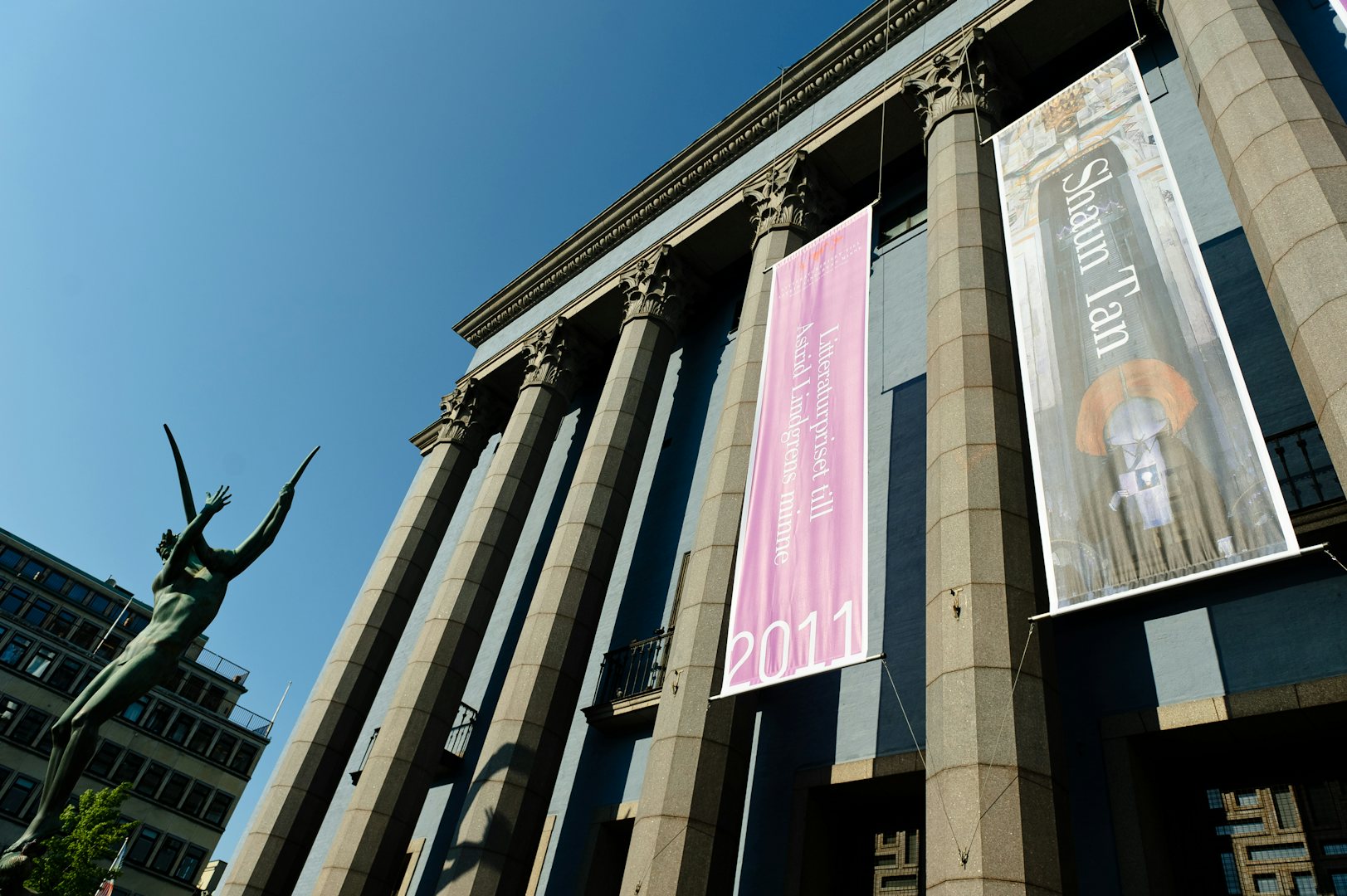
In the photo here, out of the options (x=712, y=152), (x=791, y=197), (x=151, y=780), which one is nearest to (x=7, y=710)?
(x=151, y=780)

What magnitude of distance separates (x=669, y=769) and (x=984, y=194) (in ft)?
36.6

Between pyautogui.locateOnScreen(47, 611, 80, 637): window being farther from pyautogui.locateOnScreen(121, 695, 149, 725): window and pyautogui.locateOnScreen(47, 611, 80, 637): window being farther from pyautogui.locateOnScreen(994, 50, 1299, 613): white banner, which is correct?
pyautogui.locateOnScreen(994, 50, 1299, 613): white banner

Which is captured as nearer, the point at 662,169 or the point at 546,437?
the point at 546,437

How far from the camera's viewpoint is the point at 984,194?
15266 millimetres

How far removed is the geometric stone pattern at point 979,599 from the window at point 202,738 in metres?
74.4

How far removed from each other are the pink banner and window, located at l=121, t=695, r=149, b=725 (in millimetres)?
67361

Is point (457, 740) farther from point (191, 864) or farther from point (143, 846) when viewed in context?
point (191, 864)

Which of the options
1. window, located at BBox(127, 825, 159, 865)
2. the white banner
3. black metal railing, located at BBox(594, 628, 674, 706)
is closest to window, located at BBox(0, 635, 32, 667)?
window, located at BBox(127, 825, 159, 865)

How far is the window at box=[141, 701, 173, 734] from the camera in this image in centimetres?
6631

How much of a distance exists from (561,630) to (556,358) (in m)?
10.7

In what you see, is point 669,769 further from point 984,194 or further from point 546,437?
point 546,437

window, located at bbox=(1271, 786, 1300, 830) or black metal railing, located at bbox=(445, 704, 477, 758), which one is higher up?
black metal railing, located at bbox=(445, 704, 477, 758)

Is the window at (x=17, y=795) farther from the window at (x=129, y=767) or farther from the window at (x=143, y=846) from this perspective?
the window at (x=143, y=846)

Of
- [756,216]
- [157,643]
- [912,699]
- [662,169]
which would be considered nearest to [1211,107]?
[912,699]
